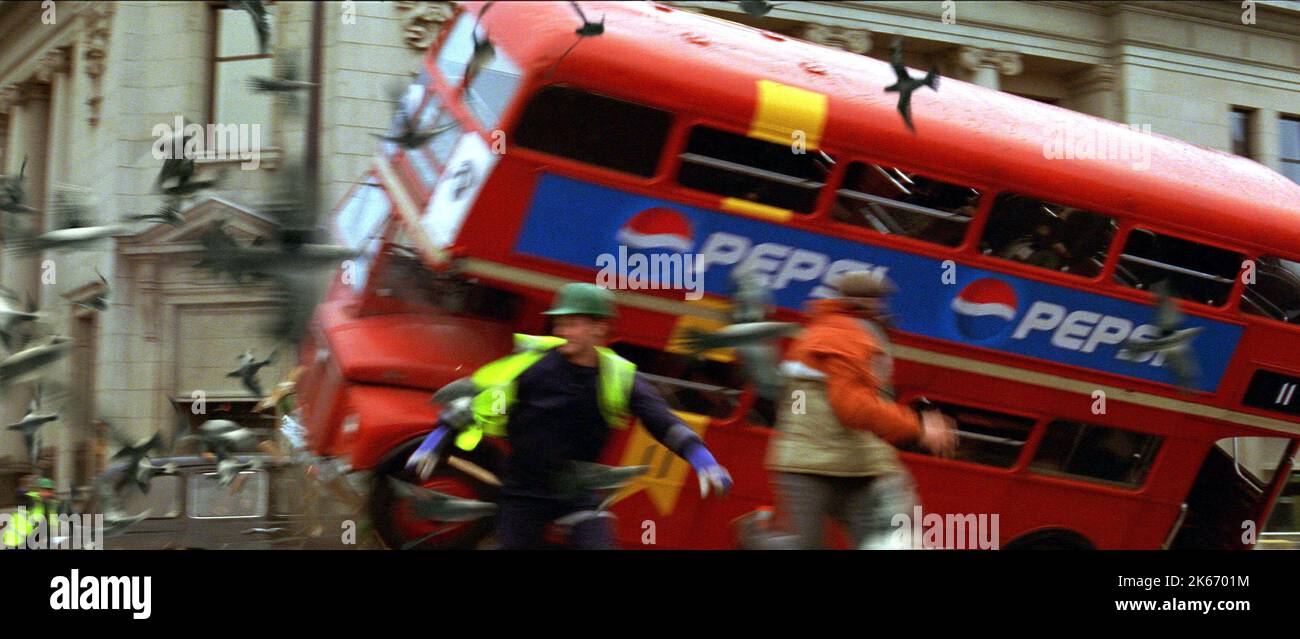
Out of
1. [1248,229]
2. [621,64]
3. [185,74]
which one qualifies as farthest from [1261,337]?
[185,74]

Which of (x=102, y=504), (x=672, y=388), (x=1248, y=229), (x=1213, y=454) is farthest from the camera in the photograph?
(x=1213, y=454)

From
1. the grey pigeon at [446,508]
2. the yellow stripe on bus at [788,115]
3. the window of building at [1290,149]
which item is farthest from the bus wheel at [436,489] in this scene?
the window of building at [1290,149]

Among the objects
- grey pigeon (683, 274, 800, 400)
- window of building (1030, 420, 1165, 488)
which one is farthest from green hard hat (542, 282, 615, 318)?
window of building (1030, 420, 1165, 488)

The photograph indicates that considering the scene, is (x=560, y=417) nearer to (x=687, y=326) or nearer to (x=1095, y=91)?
(x=687, y=326)

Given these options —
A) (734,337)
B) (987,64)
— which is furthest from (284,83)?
(987,64)

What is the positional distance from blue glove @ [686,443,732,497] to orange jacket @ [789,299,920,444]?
54 cm

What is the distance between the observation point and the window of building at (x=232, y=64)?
15883 millimetres

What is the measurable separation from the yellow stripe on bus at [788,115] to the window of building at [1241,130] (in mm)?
3513

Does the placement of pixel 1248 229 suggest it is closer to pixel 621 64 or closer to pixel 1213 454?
pixel 1213 454

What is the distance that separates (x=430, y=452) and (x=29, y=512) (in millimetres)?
2452

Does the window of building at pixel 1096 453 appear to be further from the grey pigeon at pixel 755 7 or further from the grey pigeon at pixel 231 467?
the grey pigeon at pixel 231 467

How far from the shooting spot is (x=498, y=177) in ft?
23.5

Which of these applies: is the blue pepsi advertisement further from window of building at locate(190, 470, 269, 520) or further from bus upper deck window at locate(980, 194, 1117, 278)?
window of building at locate(190, 470, 269, 520)
